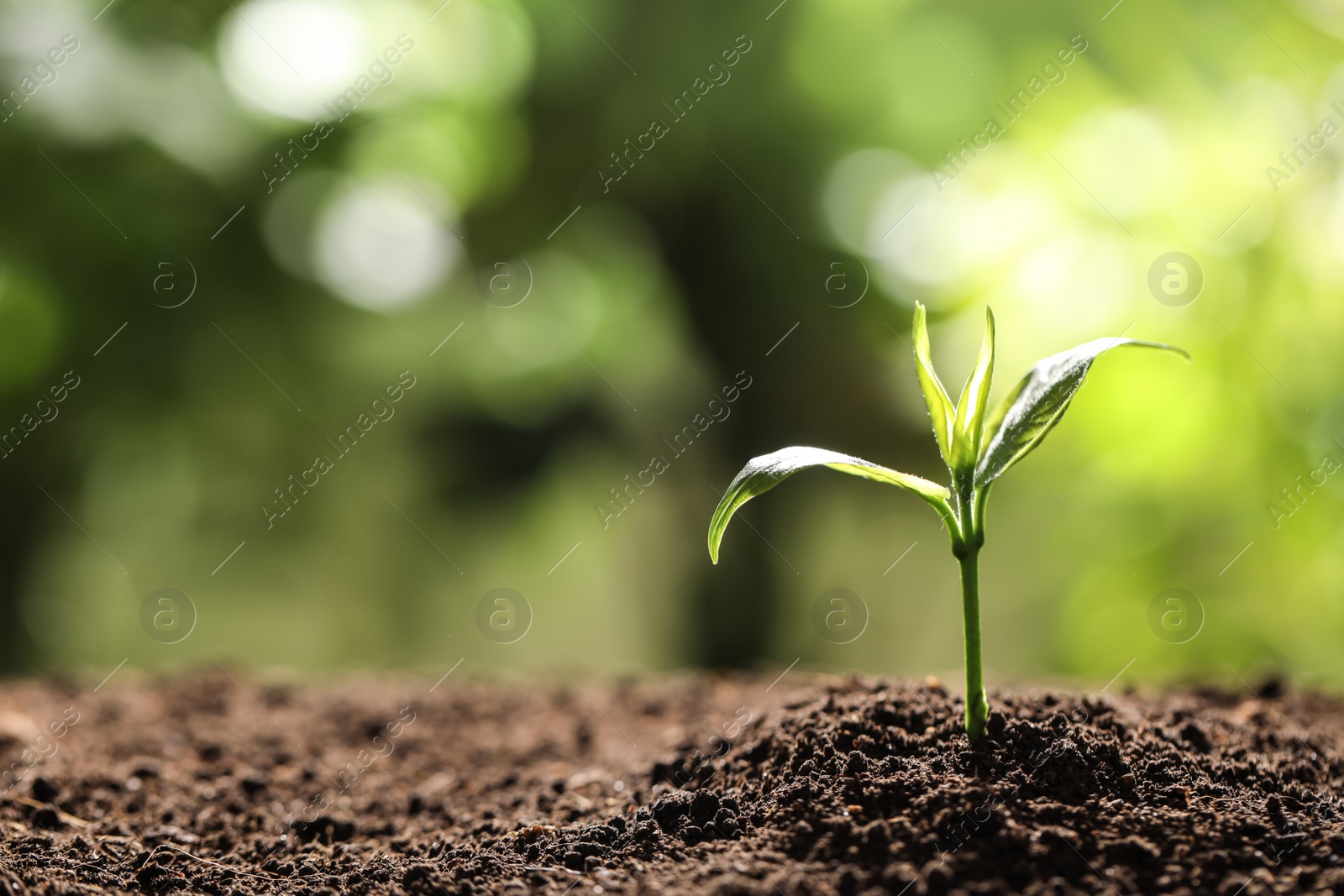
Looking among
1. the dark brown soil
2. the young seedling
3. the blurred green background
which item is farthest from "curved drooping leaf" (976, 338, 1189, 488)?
the blurred green background

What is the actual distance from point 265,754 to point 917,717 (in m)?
1.23

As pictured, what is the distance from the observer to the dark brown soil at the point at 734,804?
3.10 ft

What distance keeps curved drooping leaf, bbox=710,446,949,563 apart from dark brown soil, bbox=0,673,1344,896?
0.32 metres

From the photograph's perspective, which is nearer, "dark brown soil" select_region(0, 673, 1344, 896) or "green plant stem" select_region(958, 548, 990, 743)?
"dark brown soil" select_region(0, 673, 1344, 896)

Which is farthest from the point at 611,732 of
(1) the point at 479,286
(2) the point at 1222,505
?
(2) the point at 1222,505

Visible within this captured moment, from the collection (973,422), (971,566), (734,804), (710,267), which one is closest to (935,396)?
(973,422)

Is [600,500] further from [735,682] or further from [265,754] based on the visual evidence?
[265,754]

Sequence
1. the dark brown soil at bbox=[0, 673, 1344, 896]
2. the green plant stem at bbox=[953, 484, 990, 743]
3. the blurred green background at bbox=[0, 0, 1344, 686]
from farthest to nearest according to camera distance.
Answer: the blurred green background at bbox=[0, 0, 1344, 686]
the green plant stem at bbox=[953, 484, 990, 743]
the dark brown soil at bbox=[0, 673, 1344, 896]

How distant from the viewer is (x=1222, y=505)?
369 centimetres

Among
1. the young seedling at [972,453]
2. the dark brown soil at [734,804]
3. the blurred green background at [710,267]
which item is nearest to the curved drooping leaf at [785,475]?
the young seedling at [972,453]

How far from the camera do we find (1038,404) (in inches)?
40.3

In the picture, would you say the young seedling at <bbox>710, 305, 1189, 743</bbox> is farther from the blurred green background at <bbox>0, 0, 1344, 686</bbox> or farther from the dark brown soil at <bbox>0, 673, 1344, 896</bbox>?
the blurred green background at <bbox>0, 0, 1344, 686</bbox>

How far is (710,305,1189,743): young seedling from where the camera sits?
39.9 inches

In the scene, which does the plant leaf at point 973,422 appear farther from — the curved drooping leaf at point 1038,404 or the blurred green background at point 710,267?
the blurred green background at point 710,267
